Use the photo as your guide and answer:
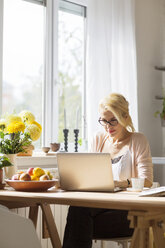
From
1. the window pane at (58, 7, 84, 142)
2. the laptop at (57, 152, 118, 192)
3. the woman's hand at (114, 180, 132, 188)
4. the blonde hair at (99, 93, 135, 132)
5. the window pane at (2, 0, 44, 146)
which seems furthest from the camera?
the window pane at (58, 7, 84, 142)

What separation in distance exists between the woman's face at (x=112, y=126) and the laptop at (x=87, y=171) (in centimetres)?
66

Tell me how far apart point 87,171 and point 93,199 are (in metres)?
0.29

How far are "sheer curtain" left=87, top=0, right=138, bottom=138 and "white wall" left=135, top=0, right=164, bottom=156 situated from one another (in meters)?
0.32

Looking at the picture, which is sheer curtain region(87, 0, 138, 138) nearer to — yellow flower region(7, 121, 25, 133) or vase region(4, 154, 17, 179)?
yellow flower region(7, 121, 25, 133)

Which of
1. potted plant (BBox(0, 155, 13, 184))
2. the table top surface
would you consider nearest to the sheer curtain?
potted plant (BBox(0, 155, 13, 184))

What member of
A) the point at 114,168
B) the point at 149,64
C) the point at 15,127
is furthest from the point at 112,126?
the point at 149,64

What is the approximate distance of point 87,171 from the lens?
6.84ft

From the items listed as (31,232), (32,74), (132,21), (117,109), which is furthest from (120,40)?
(31,232)

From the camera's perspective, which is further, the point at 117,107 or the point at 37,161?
the point at 37,161

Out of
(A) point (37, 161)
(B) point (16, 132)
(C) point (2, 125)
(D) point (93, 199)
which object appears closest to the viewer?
(D) point (93, 199)

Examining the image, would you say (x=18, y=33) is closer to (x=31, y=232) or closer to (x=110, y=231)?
(x=110, y=231)

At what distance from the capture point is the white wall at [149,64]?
418 centimetres

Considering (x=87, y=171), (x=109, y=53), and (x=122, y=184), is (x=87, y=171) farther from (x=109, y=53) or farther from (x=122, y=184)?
(x=109, y=53)

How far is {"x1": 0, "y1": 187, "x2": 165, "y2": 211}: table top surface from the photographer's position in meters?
1.70
